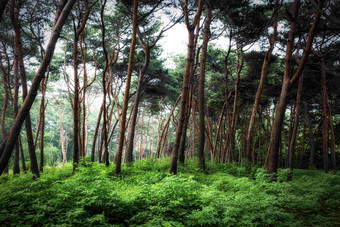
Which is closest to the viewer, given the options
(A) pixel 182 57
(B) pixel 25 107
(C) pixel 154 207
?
(C) pixel 154 207

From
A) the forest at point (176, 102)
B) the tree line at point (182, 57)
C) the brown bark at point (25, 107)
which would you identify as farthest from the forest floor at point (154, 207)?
the tree line at point (182, 57)

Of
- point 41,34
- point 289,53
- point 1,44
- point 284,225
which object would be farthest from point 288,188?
point 1,44

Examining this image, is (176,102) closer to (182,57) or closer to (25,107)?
(182,57)

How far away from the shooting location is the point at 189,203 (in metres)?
4.25

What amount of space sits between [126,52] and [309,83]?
40.2ft

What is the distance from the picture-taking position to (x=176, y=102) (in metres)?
13.2

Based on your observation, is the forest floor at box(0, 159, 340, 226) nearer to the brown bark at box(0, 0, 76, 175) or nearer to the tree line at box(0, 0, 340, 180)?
the brown bark at box(0, 0, 76, 175)

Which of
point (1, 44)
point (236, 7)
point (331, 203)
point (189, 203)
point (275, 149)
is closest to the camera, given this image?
point (189, 203)

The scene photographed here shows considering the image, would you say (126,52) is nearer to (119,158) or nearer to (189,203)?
(119,158)

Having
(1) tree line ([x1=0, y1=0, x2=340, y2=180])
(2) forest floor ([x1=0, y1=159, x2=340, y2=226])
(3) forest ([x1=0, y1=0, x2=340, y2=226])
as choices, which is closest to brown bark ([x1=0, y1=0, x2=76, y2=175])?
(3) forest ([x1=0, y1=0, x2=340, y2=226])

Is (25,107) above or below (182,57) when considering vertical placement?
below

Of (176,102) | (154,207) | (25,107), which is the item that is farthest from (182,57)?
(154,207)

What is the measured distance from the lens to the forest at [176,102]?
152 inches

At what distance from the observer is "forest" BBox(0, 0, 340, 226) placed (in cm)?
385
